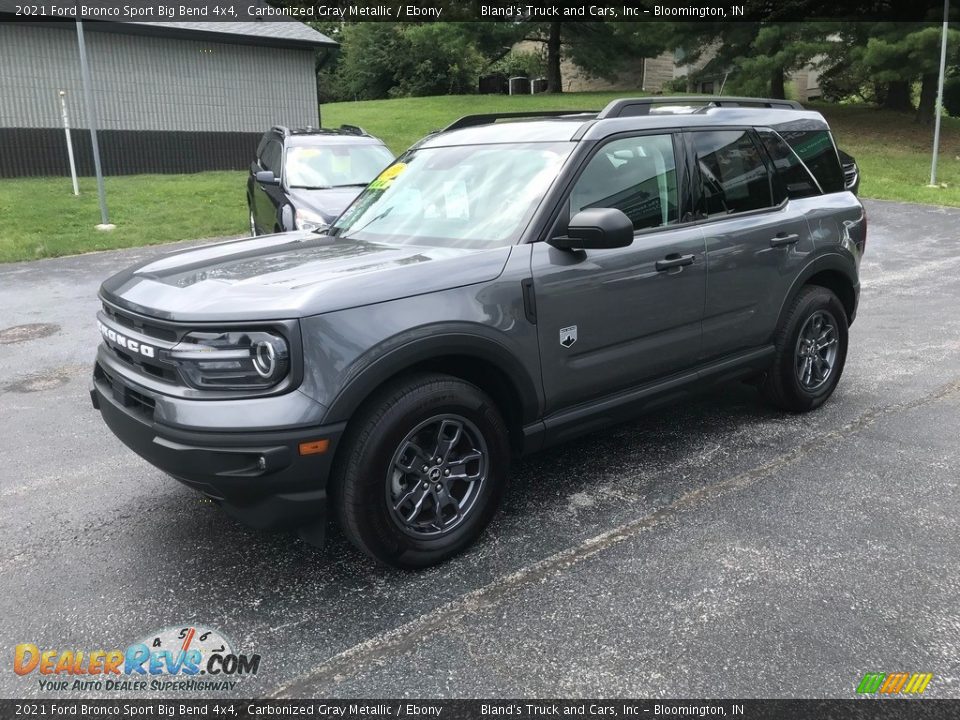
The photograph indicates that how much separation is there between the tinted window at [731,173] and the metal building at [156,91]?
60.5 ft

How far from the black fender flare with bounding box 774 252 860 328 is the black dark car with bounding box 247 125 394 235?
17.3 ft

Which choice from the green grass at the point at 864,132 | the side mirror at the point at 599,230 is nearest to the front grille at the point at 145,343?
the side mirror at the point at 599,230

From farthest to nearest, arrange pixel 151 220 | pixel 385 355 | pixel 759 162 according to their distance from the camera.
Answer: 1. pixel 151 220
2. pixel 759 162
3. pixel 385 355

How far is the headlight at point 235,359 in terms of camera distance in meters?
2.79

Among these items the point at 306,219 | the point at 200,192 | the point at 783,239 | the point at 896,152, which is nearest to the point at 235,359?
the point at 783,239

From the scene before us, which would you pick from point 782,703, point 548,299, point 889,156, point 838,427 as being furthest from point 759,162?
point 889,156

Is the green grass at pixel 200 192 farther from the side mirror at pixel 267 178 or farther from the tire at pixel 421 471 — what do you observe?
the tire at pixel 421 471

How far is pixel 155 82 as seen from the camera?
19.7 metres

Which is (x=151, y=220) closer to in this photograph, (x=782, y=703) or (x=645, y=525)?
(x=645, y=525)

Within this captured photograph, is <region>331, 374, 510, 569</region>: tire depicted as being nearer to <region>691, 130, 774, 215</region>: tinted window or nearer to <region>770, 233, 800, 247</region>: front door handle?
<region>691, 130, 774, 215</region>: tinted window

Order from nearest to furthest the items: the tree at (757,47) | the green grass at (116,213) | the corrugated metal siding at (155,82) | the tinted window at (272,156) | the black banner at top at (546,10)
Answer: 1. the tinted window at (272,156)
2. the green grass at (116,213)
3. the corrugated metal siding at (155,82)
4. the black banner at top at (546,10)
5. the tree at (757,47)

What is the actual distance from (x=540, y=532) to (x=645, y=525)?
485mm

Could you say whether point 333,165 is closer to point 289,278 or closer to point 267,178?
point 267,178

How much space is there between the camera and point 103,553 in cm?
341
